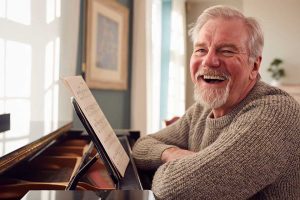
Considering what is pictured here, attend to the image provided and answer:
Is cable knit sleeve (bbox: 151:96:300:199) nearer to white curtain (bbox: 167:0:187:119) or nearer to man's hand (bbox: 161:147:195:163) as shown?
man's hand (bbox: 161:147:195:163)

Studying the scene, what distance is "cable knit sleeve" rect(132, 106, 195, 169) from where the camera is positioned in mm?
1426

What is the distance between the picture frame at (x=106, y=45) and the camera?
313 centimetres

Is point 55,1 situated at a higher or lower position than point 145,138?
higher

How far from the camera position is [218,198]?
101cm

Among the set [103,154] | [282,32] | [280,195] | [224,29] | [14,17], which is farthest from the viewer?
[282,32]

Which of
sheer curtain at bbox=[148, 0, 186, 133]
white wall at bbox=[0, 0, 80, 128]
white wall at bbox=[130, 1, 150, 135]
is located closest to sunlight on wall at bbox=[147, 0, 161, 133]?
sheer curtain at bbox=[148, 0, 186, 133]

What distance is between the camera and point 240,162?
101 centimetres

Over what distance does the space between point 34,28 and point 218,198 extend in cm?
173

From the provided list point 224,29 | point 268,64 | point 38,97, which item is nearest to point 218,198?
point 224,29

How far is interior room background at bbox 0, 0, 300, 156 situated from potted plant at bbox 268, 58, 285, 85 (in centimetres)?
13

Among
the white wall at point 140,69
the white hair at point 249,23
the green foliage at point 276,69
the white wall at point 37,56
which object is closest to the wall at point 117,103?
the white wall at point 140,69

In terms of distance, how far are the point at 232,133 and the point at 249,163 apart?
111mm

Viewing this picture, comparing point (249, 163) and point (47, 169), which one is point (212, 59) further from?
point (47, 169)

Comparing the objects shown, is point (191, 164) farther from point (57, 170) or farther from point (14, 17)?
point (14, 17)
